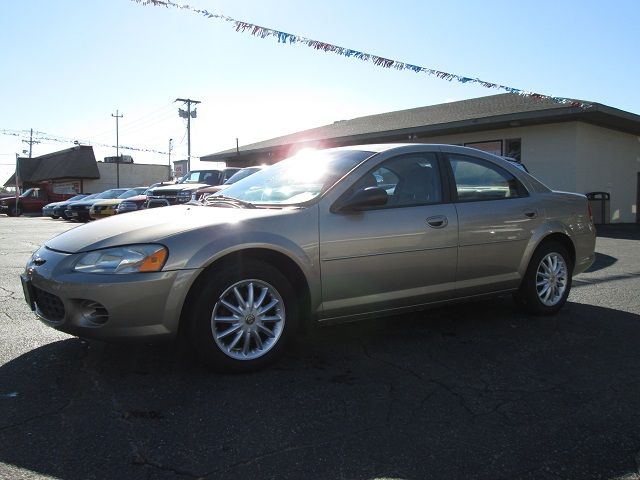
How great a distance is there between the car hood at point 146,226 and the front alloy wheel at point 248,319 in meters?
0.47

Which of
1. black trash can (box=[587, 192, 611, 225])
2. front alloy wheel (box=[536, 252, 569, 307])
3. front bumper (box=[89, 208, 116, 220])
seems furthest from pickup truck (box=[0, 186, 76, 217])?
front alloy wheel (box=[536, 252, 569, 307])

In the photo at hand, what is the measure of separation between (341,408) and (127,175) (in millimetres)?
57270

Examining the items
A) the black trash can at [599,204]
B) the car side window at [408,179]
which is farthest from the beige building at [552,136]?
the car side window at [408,179]

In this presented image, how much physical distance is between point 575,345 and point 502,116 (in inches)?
542

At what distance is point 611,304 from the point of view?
228 inches

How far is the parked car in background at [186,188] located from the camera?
13.6 m

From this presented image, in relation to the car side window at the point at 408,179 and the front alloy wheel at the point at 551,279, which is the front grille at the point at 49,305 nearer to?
the car side window at the point at 408,179

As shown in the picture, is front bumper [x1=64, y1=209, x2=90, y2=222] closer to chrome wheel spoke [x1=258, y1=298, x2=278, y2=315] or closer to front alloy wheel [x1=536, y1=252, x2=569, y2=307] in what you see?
front alloy wheel [x1=536, y1=252, x2=569, y2=307]

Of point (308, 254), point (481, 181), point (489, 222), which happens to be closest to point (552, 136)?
point (481, 181)

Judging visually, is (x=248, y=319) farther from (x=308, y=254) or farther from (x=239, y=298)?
(x=308, y=254)

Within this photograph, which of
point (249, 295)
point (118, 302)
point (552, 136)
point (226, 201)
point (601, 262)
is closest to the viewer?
point (118, 302)

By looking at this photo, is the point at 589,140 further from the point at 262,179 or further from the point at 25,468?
the point at 25,468

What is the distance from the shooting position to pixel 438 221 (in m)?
4.38

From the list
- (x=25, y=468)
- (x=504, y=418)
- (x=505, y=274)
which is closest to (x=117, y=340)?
(x=25, y=468)
